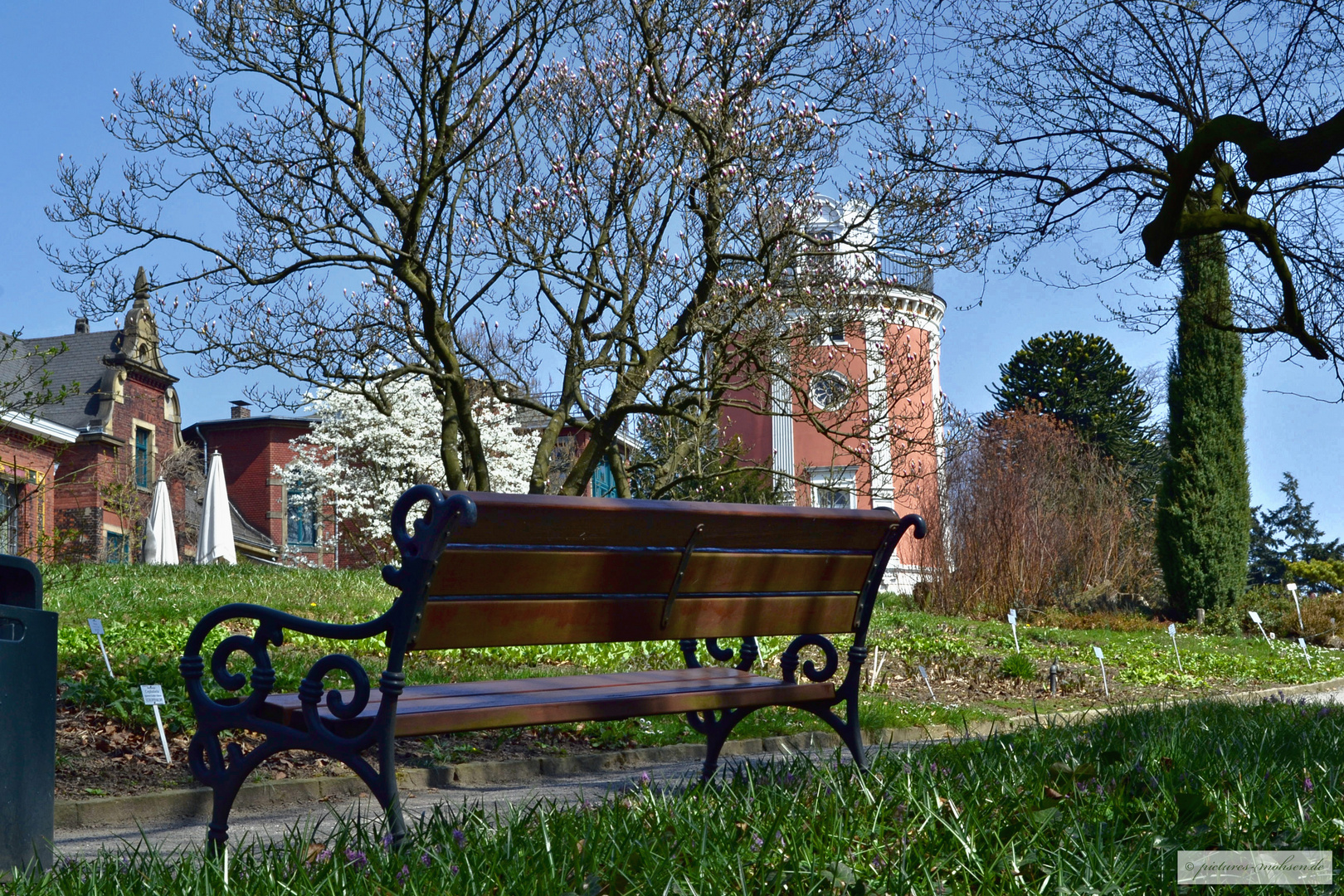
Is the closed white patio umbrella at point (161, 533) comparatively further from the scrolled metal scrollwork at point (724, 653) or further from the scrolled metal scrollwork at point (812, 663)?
the scrolled metal scrollwork at point (812, 663)

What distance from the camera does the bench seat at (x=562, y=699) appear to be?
346cm

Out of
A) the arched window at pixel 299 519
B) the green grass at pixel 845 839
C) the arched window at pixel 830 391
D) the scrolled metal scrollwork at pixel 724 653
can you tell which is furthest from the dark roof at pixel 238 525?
the green grass at pixel 845 839

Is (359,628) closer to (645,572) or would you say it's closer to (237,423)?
(645,572)

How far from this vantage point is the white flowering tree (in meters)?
35.8

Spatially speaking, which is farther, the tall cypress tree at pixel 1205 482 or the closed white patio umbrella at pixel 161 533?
the tall cypress tree at pixel 1205 482

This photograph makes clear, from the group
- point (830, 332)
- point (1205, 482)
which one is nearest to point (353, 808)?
point (830, 332)

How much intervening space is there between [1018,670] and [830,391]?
365cm

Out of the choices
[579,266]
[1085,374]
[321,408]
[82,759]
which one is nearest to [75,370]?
[321,408]

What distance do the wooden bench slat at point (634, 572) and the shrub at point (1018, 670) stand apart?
724cm

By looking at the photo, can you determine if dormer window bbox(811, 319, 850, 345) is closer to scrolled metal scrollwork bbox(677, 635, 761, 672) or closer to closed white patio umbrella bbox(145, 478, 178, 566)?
scrolled metal scrollwork bbox(677, 635, 761, 672)

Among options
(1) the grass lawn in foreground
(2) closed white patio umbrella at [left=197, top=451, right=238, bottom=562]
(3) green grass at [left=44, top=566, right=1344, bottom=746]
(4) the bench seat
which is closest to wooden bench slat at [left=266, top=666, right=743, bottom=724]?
(4) the bench seat

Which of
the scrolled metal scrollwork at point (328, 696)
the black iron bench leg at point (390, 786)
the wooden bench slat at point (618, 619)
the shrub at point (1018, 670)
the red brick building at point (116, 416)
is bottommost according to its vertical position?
the shrub at point (1018, 670)

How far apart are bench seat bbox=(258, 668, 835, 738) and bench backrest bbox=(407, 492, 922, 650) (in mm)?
197

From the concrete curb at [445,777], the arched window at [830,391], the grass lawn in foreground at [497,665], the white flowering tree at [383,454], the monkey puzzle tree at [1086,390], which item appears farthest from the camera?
the monkey puzzle tree at [1086,390]
